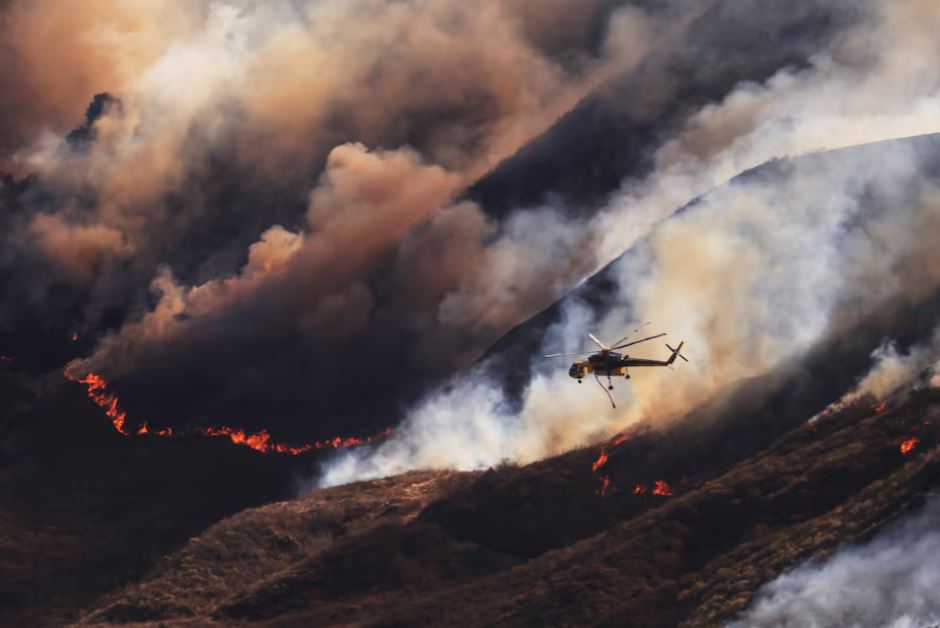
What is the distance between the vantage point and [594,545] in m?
163

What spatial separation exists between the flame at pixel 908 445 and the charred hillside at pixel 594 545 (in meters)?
0.25

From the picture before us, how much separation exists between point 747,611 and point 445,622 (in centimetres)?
4257

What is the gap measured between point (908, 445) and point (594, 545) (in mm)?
43019

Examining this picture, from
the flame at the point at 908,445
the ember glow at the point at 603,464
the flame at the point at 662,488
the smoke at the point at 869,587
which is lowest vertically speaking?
the smoke at the point at 869,587

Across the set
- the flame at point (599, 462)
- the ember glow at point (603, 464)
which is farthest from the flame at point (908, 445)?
the flame at point (599, 462)

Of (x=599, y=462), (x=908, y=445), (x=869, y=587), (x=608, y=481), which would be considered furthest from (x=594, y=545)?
(x=869, y=587)

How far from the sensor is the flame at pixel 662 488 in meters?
180

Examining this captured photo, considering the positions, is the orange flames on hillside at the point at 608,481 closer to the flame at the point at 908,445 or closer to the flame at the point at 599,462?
the flame at the point at 599,462

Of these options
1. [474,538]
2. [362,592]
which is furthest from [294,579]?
[474,538]

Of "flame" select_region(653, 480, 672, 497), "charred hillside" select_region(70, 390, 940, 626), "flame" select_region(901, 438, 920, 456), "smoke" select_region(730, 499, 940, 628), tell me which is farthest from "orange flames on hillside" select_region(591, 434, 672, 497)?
"smoke" select_region(730, 499, 940, 628)

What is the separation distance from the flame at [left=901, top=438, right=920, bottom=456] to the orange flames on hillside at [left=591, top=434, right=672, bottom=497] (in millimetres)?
35759

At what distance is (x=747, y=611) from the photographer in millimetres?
124312

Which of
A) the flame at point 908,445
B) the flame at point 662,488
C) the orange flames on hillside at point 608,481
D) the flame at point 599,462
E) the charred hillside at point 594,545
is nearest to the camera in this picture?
the charred hillside at point 594,545

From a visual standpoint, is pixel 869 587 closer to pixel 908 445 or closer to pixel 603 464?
pixel 908 445
